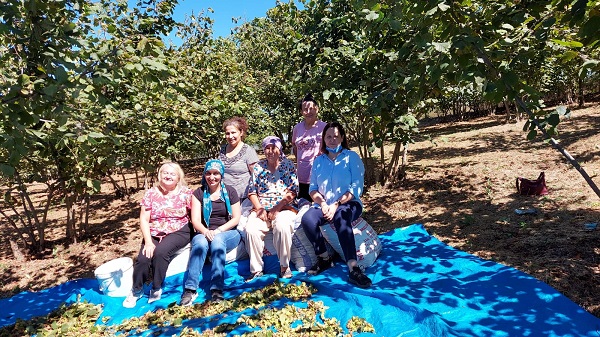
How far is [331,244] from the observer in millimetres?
4121

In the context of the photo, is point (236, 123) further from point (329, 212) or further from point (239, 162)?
point (329, 212)

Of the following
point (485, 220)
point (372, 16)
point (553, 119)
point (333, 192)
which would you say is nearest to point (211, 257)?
point (333, 192)

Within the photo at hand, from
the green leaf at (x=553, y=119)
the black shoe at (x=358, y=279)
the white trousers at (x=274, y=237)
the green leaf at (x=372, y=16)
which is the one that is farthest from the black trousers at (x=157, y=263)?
the green leaf at (x=553, y=119)

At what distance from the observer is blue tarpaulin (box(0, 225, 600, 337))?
2.69 meters

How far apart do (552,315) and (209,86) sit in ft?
20.8

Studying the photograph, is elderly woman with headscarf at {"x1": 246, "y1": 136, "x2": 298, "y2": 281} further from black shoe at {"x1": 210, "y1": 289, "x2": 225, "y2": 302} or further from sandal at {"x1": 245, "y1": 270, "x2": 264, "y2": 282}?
black shoe at {"x1": 210, "y1": 289, "x2": 225, "y2": 302}

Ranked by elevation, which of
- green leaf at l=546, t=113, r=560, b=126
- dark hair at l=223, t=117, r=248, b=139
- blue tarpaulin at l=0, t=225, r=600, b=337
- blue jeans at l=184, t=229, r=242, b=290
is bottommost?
blue tarpaulin at l=0, t=225, r=600, b=337

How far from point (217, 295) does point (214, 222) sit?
0.87 m

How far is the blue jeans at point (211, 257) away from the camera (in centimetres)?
363

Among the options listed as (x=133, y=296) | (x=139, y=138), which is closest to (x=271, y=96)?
(x=139, y=138)

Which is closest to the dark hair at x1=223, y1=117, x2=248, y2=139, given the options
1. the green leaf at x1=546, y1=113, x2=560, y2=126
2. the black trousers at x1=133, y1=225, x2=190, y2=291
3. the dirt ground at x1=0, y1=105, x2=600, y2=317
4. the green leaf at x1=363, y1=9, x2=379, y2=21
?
the black trousers at x1=133, y1=225, x2=190, y2=291

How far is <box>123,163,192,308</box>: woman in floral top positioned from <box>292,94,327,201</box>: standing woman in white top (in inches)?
55.8

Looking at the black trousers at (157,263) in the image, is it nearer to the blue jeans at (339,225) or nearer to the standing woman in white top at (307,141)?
the blue jeans at (339,225)

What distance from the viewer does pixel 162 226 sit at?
4.01 m
